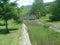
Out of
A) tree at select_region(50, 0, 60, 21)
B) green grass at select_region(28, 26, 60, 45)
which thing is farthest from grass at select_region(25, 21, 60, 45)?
tree at select_region(50, 0, 60, 21)

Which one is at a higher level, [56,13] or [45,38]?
[56,13]

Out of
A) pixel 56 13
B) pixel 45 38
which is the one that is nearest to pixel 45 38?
pixel 45 38

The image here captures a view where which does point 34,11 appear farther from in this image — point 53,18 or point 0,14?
point 0,14

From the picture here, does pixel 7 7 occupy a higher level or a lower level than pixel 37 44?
higher

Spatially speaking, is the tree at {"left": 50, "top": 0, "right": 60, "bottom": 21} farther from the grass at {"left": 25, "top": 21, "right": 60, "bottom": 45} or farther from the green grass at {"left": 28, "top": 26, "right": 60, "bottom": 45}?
the green grass at {"left": 28, "top": 26, "right": 60, "bottom": 45}

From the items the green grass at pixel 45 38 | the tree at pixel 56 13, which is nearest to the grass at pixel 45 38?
the green grass at pixel 45 38

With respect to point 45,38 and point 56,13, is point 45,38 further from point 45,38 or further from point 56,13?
point 56,13

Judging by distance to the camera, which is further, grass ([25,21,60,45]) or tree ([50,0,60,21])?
tree ([50,0,60,21])

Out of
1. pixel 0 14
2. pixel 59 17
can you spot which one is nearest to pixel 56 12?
pixel 59 17

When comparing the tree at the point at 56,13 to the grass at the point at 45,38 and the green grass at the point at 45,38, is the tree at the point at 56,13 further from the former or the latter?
the green grass at the point at 45,38

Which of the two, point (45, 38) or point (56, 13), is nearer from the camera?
point (45, 38)

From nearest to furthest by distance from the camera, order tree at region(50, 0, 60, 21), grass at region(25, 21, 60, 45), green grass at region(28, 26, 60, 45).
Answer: green grass at region(28, 26, 60, 45) → grass at region(25, 21, 60, 45) → tree at region(50, 0, 60, 21)
